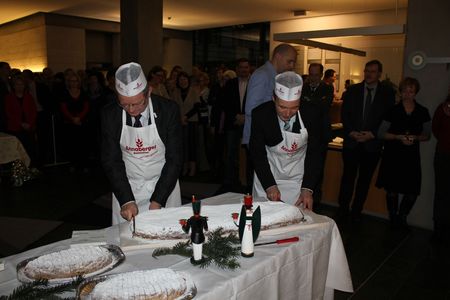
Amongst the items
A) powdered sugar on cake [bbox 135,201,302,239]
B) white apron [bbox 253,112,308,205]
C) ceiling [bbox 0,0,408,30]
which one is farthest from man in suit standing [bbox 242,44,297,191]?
ceiling [bbox 0,0,408,30]

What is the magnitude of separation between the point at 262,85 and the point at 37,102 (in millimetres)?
4510

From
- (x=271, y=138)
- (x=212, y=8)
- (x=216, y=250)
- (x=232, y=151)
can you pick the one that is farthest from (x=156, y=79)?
(x=212, y=8)

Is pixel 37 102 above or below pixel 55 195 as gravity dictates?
above

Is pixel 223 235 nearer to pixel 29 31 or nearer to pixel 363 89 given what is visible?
pixel 363 89

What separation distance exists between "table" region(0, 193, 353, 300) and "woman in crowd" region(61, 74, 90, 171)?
4.55m

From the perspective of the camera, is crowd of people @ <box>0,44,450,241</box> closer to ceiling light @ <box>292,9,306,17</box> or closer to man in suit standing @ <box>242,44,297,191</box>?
man in suit standing @ <box>242,44,297,191</box>

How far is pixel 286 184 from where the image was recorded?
96.7 inches

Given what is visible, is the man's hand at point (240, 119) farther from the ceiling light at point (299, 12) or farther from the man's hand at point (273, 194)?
the ceiling light at point (299, 12)

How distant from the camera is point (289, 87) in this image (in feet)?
6.61

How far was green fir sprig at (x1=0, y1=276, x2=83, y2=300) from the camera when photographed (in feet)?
3.59

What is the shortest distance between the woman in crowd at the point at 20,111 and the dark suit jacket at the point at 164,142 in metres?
4.12

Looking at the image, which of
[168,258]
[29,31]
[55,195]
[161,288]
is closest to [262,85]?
[168,258]

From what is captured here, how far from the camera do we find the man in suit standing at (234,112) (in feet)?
16.7

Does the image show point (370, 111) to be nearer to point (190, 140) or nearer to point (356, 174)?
point (356, 174)
